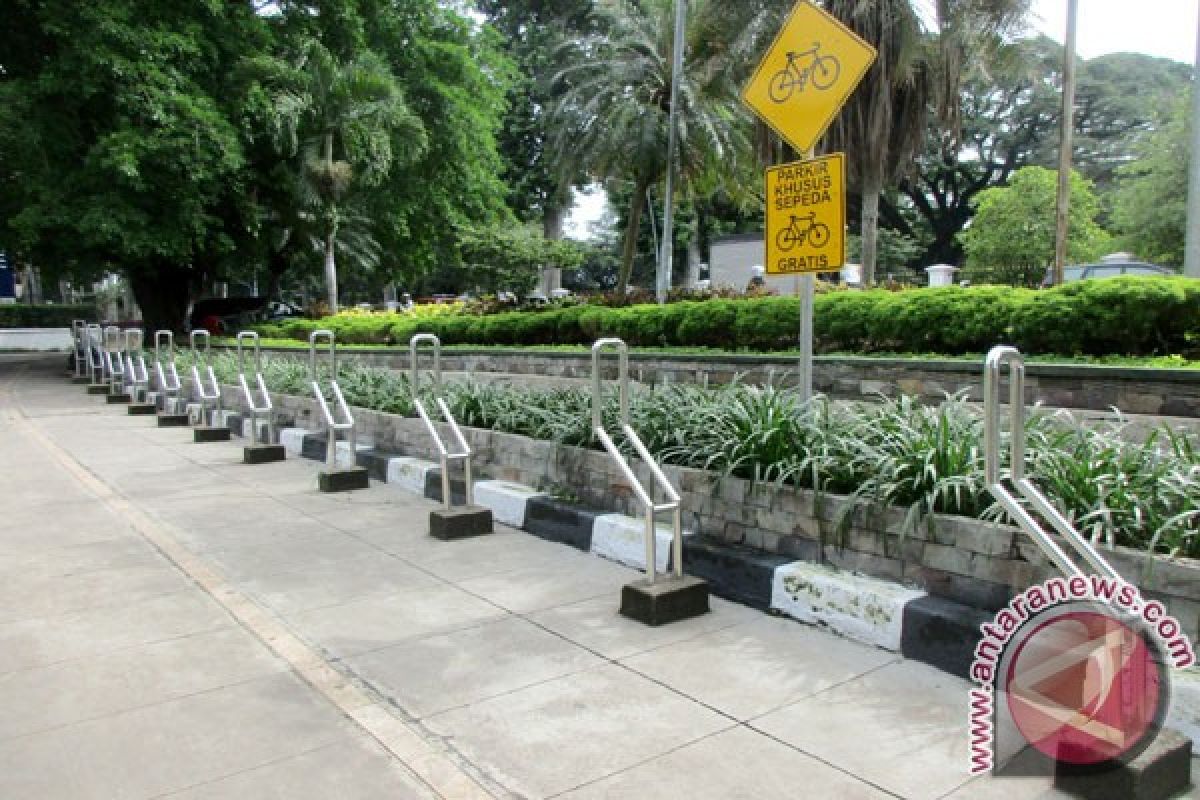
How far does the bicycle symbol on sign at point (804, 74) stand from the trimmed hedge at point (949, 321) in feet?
10.6

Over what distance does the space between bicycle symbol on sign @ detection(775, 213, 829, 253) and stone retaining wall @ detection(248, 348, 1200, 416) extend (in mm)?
1282

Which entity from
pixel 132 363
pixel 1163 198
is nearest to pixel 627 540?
pixel 132 363

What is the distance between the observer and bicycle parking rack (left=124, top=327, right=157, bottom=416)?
42.8 ft

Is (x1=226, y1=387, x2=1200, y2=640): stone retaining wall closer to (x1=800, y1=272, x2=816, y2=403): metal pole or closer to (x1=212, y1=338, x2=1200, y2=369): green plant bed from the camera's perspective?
(x1=800, y1=272, x2=816, y2=403): metal pole

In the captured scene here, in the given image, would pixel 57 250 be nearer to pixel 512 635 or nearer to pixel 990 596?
pixel 512 635

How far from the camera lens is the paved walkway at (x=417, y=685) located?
2822 millimetres

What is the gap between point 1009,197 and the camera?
29906mm

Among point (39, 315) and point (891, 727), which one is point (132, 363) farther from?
point (39, 315)

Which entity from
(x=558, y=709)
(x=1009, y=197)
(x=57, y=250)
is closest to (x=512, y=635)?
(x=558, y=709)

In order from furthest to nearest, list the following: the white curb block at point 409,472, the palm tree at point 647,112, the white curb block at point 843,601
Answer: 1. the palm tree at point 647,112
2. the white curb block at point 409,472
3. the white curb block at point 843,601

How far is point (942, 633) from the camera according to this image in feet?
11.5

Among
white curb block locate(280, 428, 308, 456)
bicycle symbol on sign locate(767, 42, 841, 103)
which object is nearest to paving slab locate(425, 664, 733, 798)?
bicycle symbol on sign locate(767, 42, 841, 103)

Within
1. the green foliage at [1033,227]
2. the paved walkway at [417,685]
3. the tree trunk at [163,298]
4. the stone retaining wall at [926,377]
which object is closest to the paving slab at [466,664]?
the paved walkway at [417,685]

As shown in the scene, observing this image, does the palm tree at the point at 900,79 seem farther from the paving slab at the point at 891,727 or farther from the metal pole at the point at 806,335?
the paving slab at the point at 891,727
